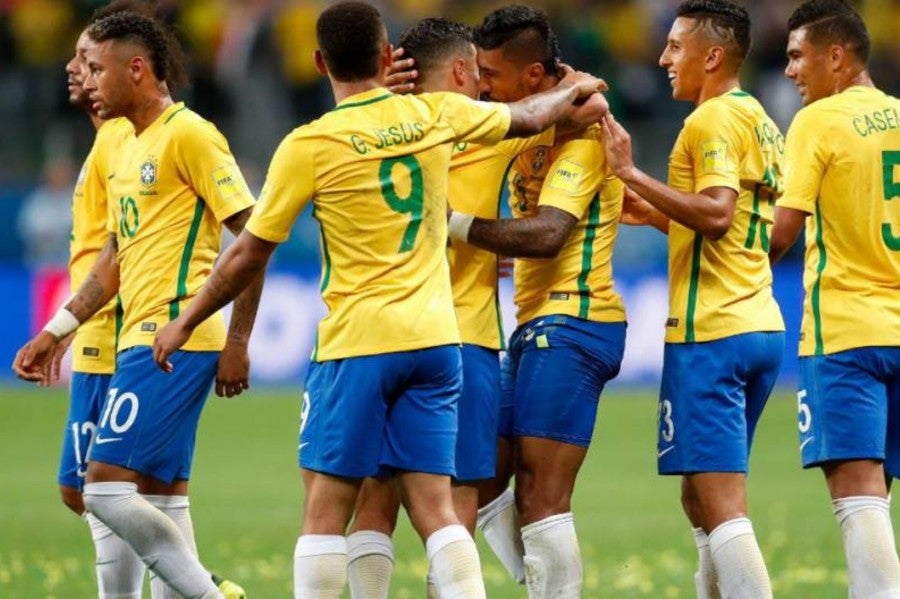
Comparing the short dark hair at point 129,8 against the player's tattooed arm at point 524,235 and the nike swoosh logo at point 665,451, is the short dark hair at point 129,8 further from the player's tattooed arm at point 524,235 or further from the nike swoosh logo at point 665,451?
the nike swoosh logo at point 665,451

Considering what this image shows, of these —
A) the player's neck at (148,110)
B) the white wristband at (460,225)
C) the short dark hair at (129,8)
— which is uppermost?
the short dark hair at (129,8)

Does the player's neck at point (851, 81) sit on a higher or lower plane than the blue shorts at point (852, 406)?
higher

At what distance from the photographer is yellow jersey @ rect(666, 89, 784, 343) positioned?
7148 mm

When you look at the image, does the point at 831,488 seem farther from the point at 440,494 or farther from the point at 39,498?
the point at 39,498

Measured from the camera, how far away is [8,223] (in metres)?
20.2

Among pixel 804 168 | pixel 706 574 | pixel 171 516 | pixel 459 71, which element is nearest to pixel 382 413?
pixel 459 71

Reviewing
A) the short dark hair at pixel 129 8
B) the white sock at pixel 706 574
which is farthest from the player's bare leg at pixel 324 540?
the short dark hair at pixel 129 8

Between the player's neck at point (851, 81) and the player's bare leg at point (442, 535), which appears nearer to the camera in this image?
the player's bare leg at point (442, 535)

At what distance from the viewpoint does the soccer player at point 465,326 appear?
23.3 feet

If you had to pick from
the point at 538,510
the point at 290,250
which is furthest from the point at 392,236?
the point at 290,250

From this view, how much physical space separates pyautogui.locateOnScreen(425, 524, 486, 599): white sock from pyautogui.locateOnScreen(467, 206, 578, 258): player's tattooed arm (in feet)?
4.00

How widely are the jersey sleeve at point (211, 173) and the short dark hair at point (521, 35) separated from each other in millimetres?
1181

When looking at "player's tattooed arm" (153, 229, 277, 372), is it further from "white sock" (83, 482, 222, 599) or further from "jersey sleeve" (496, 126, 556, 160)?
"jersey sleeve" (496, 126, 556, 160)

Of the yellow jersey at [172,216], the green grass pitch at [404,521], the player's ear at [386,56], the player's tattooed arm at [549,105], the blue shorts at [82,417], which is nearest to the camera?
the player's ear at [386,56]
